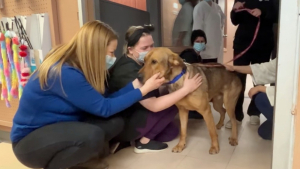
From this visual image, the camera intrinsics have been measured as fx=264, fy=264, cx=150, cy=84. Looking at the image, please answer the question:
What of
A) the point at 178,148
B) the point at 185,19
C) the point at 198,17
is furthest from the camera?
the point at 185,19

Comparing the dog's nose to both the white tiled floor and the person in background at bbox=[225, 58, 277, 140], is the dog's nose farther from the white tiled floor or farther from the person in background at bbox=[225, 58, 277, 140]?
the person in background at bbox=[225, 58, 277, 140]

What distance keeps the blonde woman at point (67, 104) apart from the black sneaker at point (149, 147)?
514 mm

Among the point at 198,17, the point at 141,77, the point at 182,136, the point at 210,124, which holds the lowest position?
the point at 182,136

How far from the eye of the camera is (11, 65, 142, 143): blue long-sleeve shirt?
5.30ft

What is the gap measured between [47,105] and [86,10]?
969 mm

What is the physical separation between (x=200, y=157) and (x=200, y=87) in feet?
1.84

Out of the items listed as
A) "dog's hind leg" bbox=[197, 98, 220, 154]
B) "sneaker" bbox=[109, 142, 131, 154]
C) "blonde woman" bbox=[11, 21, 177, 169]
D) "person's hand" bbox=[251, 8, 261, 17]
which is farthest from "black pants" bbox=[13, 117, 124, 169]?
"person's hand" bbox=[251, 8, 261, 17]

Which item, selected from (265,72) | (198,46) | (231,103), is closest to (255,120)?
(231,103)

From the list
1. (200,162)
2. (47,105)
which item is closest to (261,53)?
(200,162)

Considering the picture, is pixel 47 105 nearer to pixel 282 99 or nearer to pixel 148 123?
pixel 148 123

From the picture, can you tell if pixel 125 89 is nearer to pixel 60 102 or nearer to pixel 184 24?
pixel 60 102

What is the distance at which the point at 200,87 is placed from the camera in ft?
7.02

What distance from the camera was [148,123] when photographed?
7.22 feet

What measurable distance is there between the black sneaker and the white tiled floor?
0.05 metres
